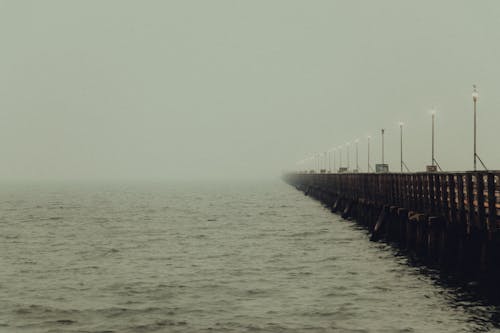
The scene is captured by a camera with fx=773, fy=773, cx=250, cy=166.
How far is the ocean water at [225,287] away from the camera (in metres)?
21.9

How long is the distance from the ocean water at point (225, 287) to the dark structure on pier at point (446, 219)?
4.39 feet

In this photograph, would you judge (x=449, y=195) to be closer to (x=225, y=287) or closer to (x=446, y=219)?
(x=446, y=219)

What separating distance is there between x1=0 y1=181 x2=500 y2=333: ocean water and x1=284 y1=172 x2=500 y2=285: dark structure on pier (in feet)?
4.39

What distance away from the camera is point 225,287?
1106 inches

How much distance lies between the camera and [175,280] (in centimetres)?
2995

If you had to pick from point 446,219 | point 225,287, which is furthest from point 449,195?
point 225,287

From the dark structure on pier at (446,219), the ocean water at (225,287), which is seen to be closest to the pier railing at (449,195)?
the dark structure on pier at (446,219)

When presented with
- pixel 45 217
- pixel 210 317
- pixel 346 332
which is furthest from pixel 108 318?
pixel 45 217

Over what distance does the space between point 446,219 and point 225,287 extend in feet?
32.7

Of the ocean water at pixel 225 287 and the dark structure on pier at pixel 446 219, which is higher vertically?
the dark structure on pier at pixel 446 219

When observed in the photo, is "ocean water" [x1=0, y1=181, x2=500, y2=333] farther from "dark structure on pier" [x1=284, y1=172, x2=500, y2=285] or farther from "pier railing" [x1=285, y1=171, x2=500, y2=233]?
"pier railing" [x1=285, y1=171, x2=500, y2=233]

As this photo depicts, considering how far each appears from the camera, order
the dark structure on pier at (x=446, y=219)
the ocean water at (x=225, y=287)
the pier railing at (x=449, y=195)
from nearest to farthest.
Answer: the ocean water at (x=225, y=287)
the pier railing at (x=449, y=195)
the dark structure on pier at (x=446, y=219)

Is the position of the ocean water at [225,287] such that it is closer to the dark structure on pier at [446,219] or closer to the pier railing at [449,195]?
the dark structure on pier at [446,219]

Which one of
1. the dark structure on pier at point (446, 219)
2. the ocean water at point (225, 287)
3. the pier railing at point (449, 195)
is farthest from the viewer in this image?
the dark structure on pier at point (446, 219)
